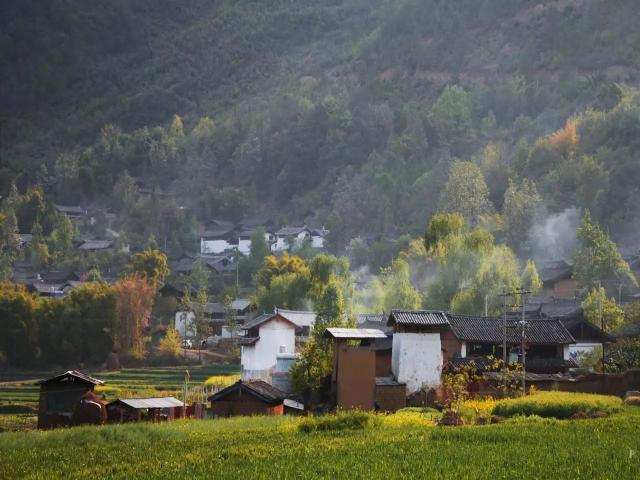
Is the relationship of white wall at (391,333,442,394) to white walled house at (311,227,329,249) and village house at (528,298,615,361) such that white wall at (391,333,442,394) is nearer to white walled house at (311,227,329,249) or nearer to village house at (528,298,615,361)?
village house at (528,298,615,361)

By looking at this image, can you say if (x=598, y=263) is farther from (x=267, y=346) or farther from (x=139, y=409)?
(x=139, y=409)

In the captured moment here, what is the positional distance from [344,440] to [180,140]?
149216mm

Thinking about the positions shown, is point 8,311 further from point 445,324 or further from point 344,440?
point 344,440

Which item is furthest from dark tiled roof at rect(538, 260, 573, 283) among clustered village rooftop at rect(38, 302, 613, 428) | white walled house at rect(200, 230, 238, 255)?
white walled house at rect(200, 230, 238, 255)

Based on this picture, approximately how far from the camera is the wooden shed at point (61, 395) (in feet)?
139

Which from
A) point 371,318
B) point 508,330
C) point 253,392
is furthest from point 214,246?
point 253,392

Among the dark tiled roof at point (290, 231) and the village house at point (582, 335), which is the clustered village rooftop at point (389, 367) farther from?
the dark tiled roof at point (290, 231)

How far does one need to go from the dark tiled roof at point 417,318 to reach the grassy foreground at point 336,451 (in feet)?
40.1

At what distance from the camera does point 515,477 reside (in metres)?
24.9

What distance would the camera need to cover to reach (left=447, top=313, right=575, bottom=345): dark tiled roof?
52.9m

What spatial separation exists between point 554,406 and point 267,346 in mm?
26265

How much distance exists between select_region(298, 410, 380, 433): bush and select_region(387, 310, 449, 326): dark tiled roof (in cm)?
1282

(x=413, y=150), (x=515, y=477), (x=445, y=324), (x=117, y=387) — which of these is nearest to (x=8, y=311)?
(x=117, y=387)

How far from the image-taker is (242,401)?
44.5m
